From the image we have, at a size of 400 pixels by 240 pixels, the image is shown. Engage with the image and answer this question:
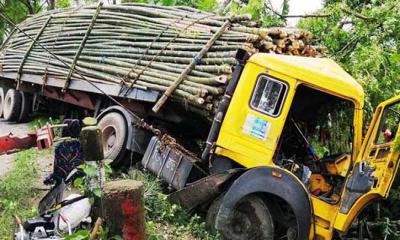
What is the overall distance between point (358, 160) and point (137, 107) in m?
3.88

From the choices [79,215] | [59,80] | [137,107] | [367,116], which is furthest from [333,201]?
[59,80]

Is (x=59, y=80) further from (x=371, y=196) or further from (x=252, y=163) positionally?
(x=371, y=196)

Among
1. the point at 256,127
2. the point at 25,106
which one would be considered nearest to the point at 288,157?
the point at 256,127

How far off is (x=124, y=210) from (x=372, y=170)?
9.71 feet

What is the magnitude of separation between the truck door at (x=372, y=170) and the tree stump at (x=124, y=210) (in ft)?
8.74

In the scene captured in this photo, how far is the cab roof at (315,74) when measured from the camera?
604 cm

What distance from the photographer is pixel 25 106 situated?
41.5ft

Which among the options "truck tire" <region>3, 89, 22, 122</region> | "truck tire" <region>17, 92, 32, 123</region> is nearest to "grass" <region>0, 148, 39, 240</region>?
"truck tire" <region>17, 92, 32, 123</region>

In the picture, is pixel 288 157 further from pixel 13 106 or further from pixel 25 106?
pixel 13 106

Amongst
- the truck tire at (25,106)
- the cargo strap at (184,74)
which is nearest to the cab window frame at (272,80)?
the cargo strap at (184,74)

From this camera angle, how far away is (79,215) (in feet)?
16.5

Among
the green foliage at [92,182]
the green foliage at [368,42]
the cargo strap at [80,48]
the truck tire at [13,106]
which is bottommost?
the truck tire at [13,106]

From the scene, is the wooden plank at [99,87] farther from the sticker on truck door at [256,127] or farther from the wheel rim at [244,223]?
the wheel rim at [244,223]

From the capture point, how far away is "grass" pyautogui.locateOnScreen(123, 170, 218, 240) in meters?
6.42
